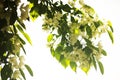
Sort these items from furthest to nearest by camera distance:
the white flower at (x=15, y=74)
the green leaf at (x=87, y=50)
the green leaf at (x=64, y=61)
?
1. the green leaf at (x=64, y=61)
2. the green leaf at (x=87, y=50)
3. the white flower at (x=15, y=74)

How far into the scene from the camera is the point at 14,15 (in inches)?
42.7

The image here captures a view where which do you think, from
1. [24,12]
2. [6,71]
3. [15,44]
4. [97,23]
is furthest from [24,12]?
[97,23]

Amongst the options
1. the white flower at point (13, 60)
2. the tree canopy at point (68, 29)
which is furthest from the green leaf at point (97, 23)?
the white flower at point (13, 60)

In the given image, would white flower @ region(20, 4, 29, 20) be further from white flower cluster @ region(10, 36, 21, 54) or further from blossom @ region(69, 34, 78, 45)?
blossom @ region(69, 34, 78, 45)

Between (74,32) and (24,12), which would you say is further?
(74,32)

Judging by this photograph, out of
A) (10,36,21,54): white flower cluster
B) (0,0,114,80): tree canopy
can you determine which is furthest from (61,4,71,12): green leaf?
(10,36,21,54): white flower cluster

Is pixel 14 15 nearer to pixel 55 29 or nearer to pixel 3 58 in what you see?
pixel 3 58

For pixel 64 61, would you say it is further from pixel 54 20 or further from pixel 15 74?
pixel 15 74

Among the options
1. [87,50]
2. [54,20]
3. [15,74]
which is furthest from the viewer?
[54,20]

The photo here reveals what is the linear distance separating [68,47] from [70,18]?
6.0 inches

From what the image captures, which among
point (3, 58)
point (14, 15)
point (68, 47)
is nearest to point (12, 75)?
point (3, 58)

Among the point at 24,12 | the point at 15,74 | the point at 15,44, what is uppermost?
the point at 24,12

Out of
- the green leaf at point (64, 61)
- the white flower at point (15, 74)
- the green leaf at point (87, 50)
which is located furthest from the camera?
the green leaf at point (64, 61)

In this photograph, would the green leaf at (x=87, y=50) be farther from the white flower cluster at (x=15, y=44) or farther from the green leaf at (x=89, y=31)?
the white flower cluster at (x=15, y=44)
